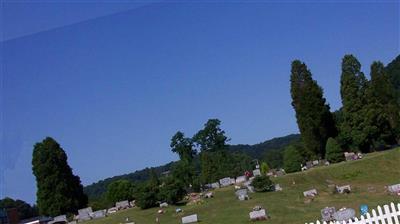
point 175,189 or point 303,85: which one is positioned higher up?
point 303,85

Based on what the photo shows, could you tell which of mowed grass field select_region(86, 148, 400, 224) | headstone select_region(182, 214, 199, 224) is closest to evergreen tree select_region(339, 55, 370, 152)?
mowed grass field select_region(86, 148, 400, 224)

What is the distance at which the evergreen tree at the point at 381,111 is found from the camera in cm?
4959

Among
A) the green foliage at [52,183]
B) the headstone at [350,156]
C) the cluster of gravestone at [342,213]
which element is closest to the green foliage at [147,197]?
the green foliage at [52,183]

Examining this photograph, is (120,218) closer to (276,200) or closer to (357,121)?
(276,200)

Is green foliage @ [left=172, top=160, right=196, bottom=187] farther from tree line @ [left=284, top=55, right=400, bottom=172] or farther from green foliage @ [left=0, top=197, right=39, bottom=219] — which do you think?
green foliage @ [left=0, top=197, right=39, bottom=219]

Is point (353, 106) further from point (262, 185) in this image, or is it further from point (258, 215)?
point (258, 215)

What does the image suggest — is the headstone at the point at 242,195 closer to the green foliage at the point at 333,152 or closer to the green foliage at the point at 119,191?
the green foliage at the point at 119,191

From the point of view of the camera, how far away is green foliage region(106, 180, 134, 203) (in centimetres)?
4609

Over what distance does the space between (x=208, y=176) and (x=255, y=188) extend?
21.6 metres

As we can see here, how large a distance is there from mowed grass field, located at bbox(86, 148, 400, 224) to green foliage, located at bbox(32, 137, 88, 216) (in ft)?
39.1

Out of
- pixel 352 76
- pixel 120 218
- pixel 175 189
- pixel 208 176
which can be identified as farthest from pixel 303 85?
pixel 120 218

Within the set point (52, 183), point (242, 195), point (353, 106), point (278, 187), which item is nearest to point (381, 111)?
point (353, 106)

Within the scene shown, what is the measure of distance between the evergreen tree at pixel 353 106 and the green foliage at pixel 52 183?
2329 cm

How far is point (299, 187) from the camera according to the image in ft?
113
